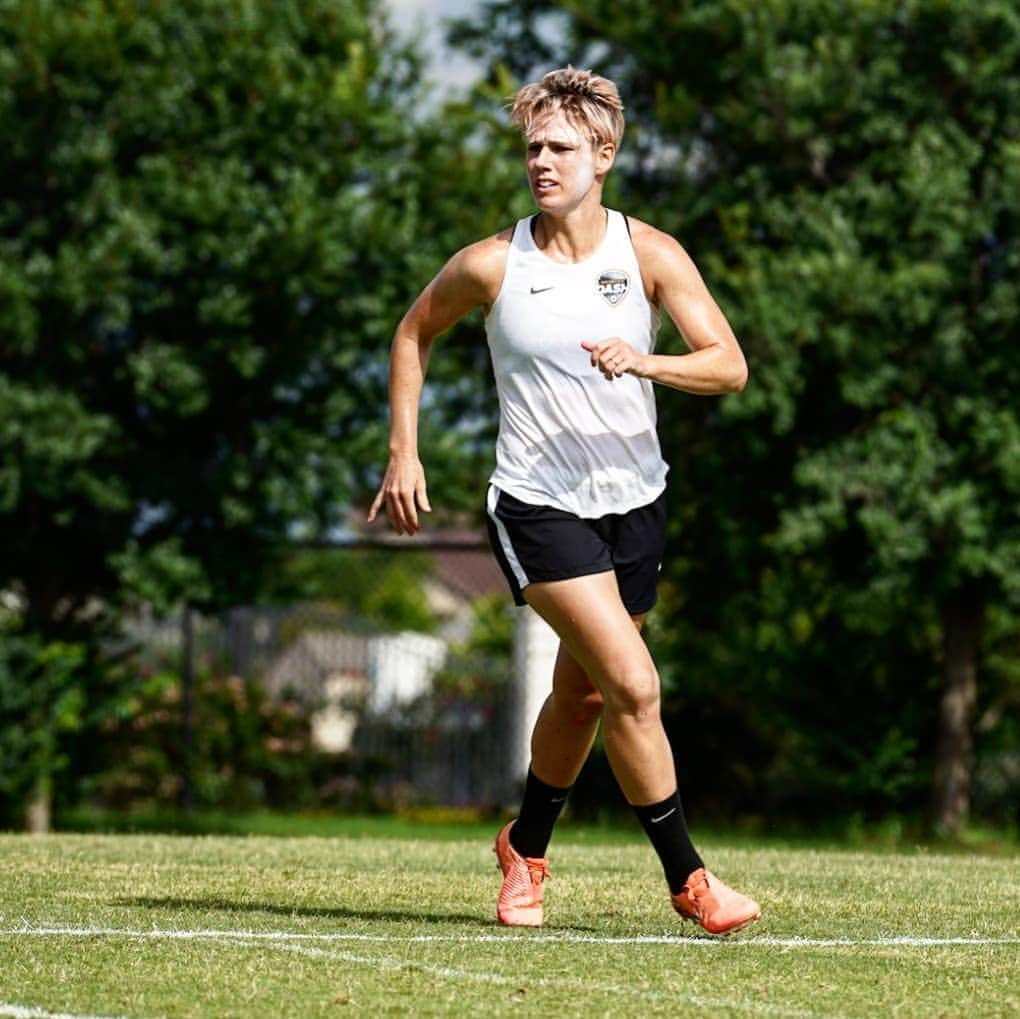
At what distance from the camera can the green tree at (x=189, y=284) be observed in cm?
1387

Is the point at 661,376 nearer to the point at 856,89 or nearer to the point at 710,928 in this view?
the point at 710,928

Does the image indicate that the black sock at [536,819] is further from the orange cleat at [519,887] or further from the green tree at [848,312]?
the green tree at [848,312]

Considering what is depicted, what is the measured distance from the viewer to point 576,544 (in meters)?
6.04

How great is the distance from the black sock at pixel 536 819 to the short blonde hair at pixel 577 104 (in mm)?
1864

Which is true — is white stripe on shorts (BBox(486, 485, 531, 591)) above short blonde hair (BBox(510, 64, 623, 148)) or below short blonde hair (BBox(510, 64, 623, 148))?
below

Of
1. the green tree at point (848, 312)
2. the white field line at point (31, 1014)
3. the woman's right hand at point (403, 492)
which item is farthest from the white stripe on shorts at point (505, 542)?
the green tree at point (848, 312)

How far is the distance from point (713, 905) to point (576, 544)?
3.41 ft

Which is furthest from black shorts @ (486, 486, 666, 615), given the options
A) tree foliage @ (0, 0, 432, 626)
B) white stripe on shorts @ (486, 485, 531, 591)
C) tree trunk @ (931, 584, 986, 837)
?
tree trunk @ (931, 584, 986, 837)

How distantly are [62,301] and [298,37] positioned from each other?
2.51 meters

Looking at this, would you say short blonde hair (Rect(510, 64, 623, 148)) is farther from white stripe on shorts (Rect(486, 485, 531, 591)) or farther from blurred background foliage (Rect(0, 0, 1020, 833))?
blurred background foliage (Rect(0, 0, 1020, 833))

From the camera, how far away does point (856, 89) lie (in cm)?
1488

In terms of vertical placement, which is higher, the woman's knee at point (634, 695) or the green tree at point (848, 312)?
the green tree at point (848, 312)

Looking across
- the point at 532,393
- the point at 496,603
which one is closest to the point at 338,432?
the point at 496,603

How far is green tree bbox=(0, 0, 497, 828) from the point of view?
45.5ft
